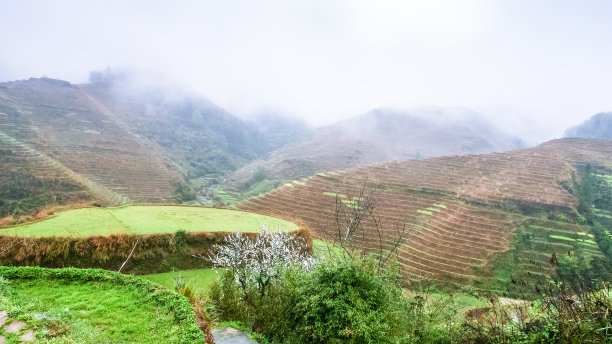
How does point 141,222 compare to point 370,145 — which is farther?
point 370,145

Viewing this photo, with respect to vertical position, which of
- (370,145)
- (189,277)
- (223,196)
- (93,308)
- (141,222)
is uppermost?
(93,308)

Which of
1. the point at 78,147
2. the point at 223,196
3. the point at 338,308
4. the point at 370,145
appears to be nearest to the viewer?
the point at 338,308

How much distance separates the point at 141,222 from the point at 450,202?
145ft

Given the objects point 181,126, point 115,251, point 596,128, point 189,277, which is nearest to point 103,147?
point 181,126

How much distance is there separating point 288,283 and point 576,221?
48947 millimetres

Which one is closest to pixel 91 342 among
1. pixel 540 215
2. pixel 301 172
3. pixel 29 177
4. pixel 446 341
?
pixel 446 341

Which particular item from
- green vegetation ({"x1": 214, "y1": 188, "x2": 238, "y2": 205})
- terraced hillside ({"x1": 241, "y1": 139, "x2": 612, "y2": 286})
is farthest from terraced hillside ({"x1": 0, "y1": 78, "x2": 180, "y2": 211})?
terraced hillside ({"x1": 241, "y1": 139, "x2": 612, "y2": 286})

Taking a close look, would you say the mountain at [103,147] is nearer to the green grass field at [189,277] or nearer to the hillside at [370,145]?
the green grass field at [189,277]

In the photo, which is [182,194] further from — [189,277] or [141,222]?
[189,277]

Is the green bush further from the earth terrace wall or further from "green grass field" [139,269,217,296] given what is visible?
the earth terrace wall

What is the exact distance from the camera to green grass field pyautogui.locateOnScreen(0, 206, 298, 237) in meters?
13.2

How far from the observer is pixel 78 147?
66.5m

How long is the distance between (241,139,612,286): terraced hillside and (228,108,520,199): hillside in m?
38.1

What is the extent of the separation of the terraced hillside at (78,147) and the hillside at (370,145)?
24.7m
